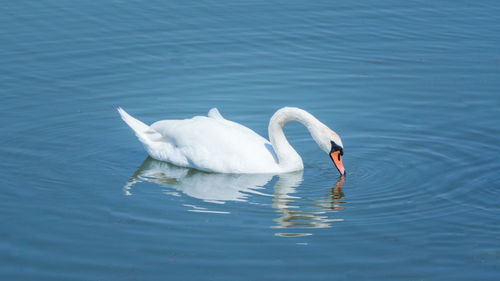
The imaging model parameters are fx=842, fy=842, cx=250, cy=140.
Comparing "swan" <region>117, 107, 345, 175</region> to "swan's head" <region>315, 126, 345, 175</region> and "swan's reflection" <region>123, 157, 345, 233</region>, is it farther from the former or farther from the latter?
"swan's reflection" <region>123, 157, 345, 233</region>

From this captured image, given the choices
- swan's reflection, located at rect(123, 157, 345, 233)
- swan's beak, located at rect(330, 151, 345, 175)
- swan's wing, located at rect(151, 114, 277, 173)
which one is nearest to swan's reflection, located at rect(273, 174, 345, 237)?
swan's reflection, located at rect(123, 157, 345, 233)

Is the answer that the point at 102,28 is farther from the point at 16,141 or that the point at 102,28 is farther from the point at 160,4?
the point at 16,141

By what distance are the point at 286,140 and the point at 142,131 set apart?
216 cm

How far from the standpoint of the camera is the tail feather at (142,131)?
39.8ft

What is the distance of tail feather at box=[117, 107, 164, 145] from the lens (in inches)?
477

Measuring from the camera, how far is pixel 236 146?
11.5m

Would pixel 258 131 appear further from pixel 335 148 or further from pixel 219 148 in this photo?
pixel 335 148

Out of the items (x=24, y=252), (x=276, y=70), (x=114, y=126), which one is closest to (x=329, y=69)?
(x=276, y=70)

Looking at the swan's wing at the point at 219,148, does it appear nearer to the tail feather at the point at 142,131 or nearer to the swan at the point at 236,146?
the swan at the point at 236,146

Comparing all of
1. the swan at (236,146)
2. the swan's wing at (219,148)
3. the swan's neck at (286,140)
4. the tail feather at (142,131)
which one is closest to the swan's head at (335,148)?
the swan at (236,146)

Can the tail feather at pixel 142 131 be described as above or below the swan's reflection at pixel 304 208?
above

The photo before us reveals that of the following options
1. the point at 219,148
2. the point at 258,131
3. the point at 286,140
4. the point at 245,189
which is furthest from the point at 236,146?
the point at 258,131

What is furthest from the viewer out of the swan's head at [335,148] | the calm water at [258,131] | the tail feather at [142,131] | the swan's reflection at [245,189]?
the tail feather at [142,131]

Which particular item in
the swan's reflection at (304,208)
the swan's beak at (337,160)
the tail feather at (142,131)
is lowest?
the swan's reflection at (304,208)
